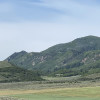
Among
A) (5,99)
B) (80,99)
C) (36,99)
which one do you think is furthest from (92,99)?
(5,99)

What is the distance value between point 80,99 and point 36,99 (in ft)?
40.0

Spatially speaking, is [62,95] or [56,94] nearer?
[62,95]

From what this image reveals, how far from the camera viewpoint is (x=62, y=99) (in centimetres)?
7919

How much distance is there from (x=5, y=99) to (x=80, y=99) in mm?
20555

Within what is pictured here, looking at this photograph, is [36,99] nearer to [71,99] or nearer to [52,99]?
[52,99]

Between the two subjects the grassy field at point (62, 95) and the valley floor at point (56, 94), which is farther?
the valley floor at point (56, 94)

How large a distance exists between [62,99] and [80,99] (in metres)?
5.05

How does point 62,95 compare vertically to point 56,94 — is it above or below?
below

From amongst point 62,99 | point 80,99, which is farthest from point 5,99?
point 80,99

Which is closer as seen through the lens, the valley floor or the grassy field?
the grassy field

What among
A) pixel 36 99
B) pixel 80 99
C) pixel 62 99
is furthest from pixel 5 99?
pixel 80 99

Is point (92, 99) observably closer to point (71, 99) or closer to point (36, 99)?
point (71, 99)

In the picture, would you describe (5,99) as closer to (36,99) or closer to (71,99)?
(36,99)

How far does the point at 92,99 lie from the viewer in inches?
3100
